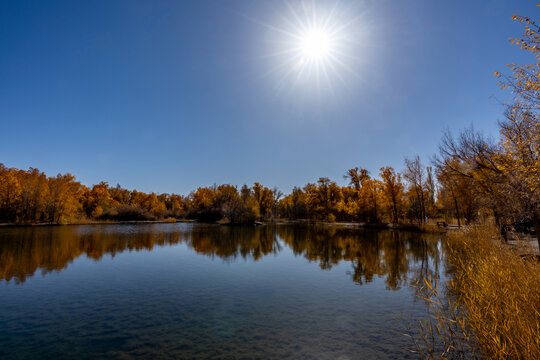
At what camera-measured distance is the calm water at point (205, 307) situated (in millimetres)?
6230

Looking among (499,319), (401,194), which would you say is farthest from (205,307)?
(401,194)

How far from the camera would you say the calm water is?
6.23 m

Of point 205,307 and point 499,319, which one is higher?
point 499,319

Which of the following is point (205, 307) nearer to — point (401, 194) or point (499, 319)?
point (499, 319)

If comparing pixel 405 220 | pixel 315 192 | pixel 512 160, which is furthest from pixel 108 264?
pixel 315 192

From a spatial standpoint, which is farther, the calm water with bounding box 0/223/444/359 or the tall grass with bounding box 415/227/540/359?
the calm water with bounding box 0/223/444/359

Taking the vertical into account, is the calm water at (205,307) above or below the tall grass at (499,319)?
below

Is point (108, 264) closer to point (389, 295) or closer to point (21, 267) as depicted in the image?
point (21, 267)

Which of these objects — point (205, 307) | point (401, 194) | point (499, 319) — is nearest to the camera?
point (499, 319)

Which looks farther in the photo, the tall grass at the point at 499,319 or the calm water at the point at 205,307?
the calm water at the point at 205,307

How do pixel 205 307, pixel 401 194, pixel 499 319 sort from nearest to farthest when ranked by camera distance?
pixel 499 319
pixel 205 307
pixel 401 194

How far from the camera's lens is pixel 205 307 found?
9.00 meters

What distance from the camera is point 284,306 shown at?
9.22 m

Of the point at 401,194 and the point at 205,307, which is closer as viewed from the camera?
the point at 205,307
